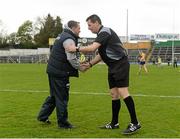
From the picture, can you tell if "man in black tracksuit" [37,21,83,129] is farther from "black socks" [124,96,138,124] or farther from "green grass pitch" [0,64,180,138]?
"black socks" [124,96,138,124]

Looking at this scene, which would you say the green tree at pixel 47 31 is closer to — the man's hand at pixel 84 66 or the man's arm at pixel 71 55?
the man's hand at pixel 84 66

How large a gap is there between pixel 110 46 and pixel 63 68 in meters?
1.04

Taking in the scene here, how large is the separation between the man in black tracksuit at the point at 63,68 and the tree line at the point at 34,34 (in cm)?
12196

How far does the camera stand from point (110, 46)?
870 cm

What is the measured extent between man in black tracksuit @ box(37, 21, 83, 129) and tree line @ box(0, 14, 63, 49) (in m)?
122

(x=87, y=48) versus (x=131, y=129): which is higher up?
(x=87, y=48)

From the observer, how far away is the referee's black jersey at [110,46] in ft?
28.3

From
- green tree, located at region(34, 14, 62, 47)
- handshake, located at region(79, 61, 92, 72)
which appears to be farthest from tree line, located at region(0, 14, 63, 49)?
handshake, located at region(79, 61, 92, 72)

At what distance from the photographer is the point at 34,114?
10836mm

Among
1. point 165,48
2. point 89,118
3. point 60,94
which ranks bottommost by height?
point 165,48

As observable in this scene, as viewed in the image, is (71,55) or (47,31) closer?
(71,55)

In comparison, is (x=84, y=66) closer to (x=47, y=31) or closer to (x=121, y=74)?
(x=121, y=74)

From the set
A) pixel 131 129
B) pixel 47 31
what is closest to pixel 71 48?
pixel 131 129

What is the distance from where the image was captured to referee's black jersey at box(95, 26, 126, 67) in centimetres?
863
